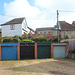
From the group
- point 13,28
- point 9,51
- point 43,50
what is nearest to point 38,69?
point 43,50

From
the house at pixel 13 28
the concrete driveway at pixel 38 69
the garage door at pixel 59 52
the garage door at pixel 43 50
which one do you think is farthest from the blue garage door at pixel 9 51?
the house at pixel 13 28

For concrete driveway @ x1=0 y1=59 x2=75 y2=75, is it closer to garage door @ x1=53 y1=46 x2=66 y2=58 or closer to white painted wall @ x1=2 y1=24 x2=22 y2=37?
garage door @ x1=53 y1=46 x2=66 y2=58

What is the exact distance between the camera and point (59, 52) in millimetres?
16297

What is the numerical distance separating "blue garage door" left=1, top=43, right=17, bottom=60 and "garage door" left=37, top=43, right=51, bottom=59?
3.93 meters

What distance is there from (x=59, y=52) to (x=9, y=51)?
8.33 metres

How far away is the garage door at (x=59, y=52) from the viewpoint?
639 inches

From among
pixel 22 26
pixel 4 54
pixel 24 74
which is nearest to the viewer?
pixel 24 74

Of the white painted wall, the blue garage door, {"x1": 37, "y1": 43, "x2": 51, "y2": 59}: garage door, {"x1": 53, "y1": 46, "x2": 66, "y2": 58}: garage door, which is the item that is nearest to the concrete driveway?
the blue garage door

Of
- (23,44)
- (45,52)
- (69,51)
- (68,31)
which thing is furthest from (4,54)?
(68,31)

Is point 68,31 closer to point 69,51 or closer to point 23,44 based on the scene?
point 69,51

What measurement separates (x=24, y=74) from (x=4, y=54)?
9.45 meters

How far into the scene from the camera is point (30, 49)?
52.1 ft

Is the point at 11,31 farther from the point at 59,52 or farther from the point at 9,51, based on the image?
the point at 59,52

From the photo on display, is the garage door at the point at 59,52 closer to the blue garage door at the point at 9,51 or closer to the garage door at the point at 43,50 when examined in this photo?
the garage door at the point at 43,50
